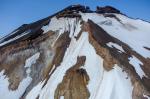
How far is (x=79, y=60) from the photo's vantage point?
1928 inches

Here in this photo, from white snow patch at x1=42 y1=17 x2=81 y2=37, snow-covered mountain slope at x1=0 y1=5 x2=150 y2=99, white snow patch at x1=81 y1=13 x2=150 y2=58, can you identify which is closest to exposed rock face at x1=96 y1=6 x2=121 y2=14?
snow-covered mountain slope at x1=0 y1=5 x2=150 y2=99

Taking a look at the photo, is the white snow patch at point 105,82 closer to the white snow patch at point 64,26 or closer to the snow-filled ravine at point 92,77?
the snow-filled ravine at point 92,77

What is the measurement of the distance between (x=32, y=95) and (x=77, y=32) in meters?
12.8

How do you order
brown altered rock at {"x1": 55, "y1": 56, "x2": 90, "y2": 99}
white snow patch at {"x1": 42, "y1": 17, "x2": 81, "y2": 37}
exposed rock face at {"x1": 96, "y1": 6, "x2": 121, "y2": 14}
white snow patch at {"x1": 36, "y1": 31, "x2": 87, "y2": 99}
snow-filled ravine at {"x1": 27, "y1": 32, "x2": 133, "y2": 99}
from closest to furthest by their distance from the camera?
snow-filled ravine at {"x1": 27, "y1": 32, "x2": 133, "y2": 99} → brown altered rock at {"x1": 55, "y1": 56, "x2": 90, "y2": 99} → white snow patch at {"x1": 36, "y1": 31, "x2": 87, "y2": 99} → white snow patch at {"x1": 42, "y1": 17, "x2": 81, "y2": 37} → exposed rock face at {"x1": 96, "y1": 6, "x2": 121, "y2": 14}

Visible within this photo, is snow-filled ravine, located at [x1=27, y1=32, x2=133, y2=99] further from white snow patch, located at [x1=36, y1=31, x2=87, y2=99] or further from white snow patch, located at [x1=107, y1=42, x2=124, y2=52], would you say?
white snow patch, located at [x1=107, y1=42, x2=124, y2=52]

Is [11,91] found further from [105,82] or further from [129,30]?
[129,30]

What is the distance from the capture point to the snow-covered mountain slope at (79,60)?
43.7 metres

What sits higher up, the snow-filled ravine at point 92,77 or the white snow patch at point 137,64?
the snow-filled ravine at point 92,77

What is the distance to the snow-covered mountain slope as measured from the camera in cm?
4372

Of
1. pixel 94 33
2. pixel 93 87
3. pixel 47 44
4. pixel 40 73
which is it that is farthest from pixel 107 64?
pixel 47 44

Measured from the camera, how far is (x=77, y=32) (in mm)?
56844

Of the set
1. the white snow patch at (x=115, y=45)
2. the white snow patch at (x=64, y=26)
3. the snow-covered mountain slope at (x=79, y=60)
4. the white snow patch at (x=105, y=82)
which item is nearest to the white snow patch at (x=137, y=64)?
the snow-covered mountain slope at (x=79, y=60)

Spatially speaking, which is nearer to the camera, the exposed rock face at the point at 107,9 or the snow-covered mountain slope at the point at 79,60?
the snow-covered mountain slope at the point at 79,60

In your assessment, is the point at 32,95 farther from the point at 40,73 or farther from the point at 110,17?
the point at 110,17
